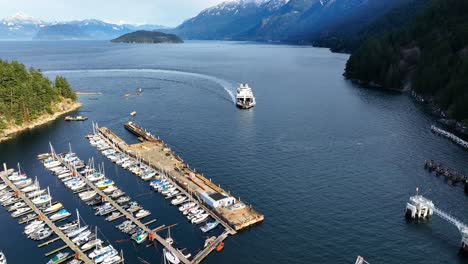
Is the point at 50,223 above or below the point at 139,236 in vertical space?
below

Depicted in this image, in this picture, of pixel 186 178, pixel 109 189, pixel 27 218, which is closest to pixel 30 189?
pixel 27 218

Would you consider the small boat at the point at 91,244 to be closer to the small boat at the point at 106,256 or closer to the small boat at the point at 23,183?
the small boat at the point at 106,256

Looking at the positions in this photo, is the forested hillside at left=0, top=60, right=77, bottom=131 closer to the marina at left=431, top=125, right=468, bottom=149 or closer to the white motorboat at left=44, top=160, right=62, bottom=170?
the white motorboat at left=44, top=160, right=62, bottom=170

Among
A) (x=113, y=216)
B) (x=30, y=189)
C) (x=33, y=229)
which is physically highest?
(x=30, y=189)

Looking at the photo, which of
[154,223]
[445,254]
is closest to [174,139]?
[154,223]

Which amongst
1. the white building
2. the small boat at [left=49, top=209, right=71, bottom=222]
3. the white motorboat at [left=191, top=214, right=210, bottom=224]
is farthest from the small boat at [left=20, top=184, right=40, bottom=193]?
the white motorboat at [left=191, top=214, right=210, bottom=224]

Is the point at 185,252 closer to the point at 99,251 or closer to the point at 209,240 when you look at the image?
the point at 209,240
